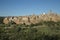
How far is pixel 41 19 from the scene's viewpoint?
4534cm

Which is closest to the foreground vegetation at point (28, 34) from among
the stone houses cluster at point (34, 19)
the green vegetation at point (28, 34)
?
the green vegetation at point (28, 34)

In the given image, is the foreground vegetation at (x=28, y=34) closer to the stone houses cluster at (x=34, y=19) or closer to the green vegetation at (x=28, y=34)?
the green vegetation at (x=28, y=34)

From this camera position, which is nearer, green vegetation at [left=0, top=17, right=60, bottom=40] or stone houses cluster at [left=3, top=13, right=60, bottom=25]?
green vegetation at [left=0, top=17, right=60, bottom=40]

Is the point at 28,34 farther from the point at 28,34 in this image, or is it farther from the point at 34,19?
the point at 34,19

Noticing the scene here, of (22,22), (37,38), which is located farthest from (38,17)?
(37,38)

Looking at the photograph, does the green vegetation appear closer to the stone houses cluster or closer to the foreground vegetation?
the foreground vegetation

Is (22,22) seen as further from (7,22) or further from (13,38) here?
(13,38)

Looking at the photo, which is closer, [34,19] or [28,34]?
[28,34]

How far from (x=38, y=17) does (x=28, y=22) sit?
3.71 m

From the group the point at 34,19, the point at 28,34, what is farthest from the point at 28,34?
the point at 34,19

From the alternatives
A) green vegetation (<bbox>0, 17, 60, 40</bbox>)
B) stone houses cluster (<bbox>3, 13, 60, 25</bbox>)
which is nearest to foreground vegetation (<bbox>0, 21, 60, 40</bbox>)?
green vegetation (<bbox>0, 17, 60, 40</bbox>)

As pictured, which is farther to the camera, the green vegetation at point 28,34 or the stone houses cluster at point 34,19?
the stone houses cluster at point 34,19

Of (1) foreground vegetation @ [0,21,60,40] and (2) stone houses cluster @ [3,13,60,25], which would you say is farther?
(2) stone houses cluster @ [3,13,60,25]

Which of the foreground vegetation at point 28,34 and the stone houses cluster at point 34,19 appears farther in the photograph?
the stone houses cluster at point 34,19
